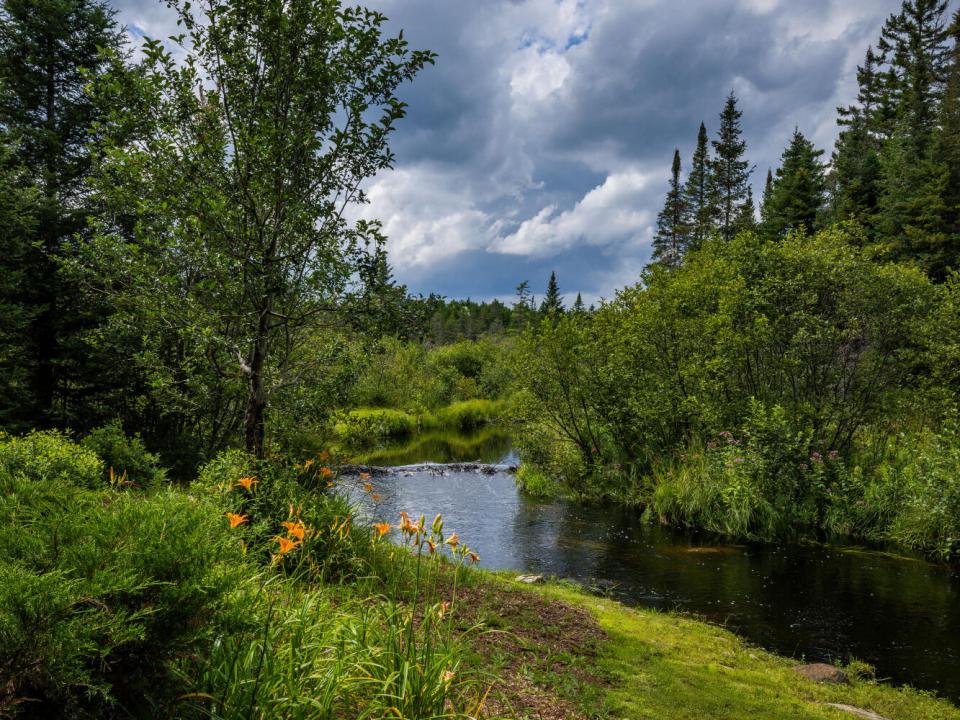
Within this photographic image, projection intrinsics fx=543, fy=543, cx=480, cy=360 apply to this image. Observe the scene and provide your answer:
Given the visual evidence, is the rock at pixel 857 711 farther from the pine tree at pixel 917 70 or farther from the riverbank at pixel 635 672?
the pine tree at pixel 917 70

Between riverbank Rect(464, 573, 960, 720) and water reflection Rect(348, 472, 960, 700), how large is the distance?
1.10 meters

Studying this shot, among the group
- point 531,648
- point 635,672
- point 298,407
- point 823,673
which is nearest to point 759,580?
point 823,673

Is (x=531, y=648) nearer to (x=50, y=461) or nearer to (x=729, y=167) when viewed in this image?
(x=50, y=461)

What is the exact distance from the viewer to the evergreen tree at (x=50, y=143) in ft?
36.4

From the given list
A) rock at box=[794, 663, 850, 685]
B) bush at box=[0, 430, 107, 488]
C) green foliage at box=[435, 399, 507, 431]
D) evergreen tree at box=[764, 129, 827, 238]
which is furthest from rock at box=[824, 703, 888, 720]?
evergreen tree at box=[764, 129, 827, 238]

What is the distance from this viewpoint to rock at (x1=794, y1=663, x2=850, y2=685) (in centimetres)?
573

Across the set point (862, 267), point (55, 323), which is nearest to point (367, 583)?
point (55, 323)

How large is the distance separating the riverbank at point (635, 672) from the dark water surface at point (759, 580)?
3.61ft

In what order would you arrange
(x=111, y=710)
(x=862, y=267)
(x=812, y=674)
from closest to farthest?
1. (x=111, y=710)
2. (x=812, y=674)
3. (x=862, y=267)

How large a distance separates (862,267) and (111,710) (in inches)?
602

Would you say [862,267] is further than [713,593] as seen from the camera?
Yes

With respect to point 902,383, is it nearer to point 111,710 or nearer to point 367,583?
point 367,583

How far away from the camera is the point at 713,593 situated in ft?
29.7

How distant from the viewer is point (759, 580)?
9.70 metres
